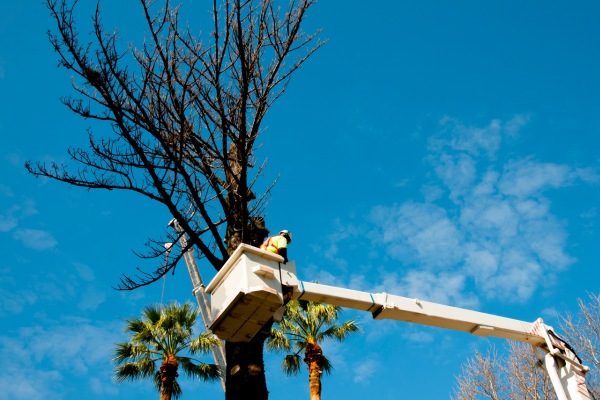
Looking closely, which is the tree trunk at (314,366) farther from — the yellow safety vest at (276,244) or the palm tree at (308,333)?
the yellow safety vest at (276,244)

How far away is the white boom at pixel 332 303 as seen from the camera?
3.79 meters

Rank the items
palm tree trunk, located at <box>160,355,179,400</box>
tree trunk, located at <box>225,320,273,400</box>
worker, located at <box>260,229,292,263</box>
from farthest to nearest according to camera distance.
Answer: palm tree trunk, located at <box>160,355,179,400</box> → tree trunk, located at <box>225,320,273,400</box> → worker, located at <box>260,229,292,263</box>

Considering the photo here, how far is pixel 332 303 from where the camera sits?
14.1 ft

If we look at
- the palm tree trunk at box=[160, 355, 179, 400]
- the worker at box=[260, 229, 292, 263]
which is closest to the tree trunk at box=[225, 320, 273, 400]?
the worker at box=[260, 229, 292, 263]

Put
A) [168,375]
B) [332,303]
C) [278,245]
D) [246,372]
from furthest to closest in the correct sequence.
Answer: [168,375] → [246,372] → [278,245] → [332,303]

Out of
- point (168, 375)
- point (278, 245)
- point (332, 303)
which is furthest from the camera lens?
point (168, 375)

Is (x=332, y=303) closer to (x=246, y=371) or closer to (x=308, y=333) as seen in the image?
(x=246, y=371)

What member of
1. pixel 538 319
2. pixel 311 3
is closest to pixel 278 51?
pixel 311 3

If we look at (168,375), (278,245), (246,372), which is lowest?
(246,372)

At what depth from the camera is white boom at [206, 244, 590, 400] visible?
379cm

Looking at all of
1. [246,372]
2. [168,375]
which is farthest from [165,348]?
[246,372]

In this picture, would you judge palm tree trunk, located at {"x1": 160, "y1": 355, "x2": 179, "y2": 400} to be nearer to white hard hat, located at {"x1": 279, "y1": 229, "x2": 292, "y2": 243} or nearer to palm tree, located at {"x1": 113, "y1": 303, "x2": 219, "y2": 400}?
palm tree, located at {"x1": 113, "y1": 303, "x2": 219, "y2": 400}

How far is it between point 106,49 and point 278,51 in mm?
1658

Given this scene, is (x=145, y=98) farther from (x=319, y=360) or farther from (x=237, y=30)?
(x=319, y=360)
